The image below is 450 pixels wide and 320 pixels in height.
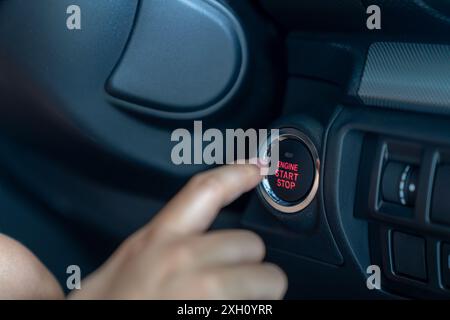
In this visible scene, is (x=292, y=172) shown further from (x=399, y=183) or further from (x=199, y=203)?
(x=199, y=203)

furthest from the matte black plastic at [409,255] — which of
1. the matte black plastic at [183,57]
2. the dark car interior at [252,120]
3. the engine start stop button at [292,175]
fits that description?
the matte black plastic at [183,57]

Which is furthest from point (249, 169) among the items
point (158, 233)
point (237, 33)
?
point (237, 33)

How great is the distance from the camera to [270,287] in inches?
17.9

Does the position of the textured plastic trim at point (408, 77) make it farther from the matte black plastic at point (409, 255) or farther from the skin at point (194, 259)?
the skin at point (194, 259)

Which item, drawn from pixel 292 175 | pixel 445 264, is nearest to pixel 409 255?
pixel 445 264

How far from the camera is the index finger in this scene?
47 cm

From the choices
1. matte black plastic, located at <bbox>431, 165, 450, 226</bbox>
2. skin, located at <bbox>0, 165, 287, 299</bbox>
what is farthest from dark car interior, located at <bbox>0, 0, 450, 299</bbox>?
skin, located at <bbox>0, 165, 287, 299</bbox>

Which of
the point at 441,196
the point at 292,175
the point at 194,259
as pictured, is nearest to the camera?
the point at 194,259

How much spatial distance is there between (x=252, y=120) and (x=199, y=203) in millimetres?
562

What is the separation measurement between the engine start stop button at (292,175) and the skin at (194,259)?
400 millimetres

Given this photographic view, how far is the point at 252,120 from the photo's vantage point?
3.36 ft

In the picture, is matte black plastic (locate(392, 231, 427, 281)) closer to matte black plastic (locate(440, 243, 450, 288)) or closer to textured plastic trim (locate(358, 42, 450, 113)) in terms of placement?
matte black plastic (locate(440, 243, 450, 288))

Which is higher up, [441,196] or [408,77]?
[408,77]

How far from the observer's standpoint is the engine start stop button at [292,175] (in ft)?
2.97
